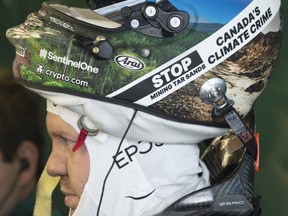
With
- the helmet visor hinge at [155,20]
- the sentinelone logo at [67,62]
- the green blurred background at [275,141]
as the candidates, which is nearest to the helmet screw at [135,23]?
the helmet visor hinge at [155,20]

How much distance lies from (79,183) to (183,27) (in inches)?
14.3

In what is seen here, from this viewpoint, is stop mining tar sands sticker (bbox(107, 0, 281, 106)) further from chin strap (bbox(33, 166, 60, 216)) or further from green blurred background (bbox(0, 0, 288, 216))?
green blurred background (bbox(0, 0, 288, 216))

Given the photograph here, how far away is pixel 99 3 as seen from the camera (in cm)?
125

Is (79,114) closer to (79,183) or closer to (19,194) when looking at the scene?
(79,183)

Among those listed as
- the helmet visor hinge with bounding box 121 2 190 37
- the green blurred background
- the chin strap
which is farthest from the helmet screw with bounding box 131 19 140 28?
the green blurred background

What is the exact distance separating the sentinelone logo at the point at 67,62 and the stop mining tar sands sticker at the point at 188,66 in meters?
0.06

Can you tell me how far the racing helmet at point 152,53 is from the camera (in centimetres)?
117

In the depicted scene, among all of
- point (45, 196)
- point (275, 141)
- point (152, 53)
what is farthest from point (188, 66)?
point (275, 141)

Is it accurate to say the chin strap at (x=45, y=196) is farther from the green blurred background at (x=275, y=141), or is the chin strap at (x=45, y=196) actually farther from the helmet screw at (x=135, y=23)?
the green blurred background at (x=275, y=141)

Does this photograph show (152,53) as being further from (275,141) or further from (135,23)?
(275,141)

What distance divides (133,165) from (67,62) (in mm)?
231

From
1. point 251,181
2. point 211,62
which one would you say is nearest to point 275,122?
point 251,181

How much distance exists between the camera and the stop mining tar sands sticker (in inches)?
46.5

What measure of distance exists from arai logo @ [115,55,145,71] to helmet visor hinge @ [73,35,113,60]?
0.06 feet
